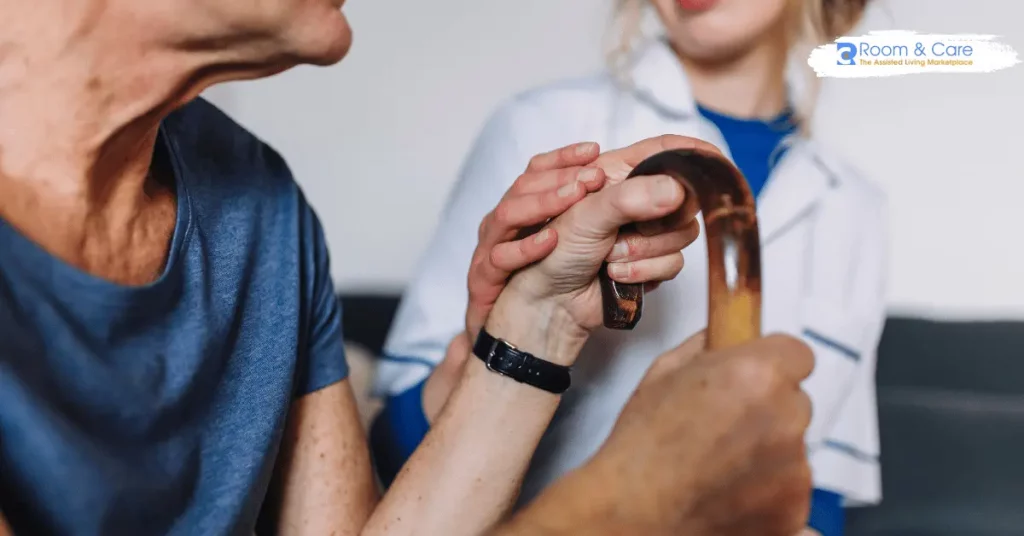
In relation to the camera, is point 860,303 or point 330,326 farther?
point 860,303

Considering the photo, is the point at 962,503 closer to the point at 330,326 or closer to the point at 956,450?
the point at 956,450

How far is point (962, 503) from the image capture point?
56 cm

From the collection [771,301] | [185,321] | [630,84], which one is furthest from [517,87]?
[185,321]

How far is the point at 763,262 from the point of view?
0.56 metres

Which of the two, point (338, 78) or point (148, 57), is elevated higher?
point (148, 57)

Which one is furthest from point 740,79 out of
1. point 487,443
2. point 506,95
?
point 487,443

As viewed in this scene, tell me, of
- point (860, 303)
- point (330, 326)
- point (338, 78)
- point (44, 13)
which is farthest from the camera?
point (338, 78)

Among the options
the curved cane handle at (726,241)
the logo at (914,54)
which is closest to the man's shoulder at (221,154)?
the curved cane handle at (726,241)

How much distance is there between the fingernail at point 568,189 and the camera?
1.26 ft

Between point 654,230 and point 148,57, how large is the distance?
0.21 meters

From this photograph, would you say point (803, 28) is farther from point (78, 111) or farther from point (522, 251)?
point (78, 111)

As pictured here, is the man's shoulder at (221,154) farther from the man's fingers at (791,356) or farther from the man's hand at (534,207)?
the man's fingers at (791,356)

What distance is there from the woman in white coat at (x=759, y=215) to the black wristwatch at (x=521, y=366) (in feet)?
0.31

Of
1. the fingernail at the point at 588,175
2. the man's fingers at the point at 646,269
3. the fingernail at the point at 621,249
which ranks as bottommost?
the man's fingers at the point at 646,269
